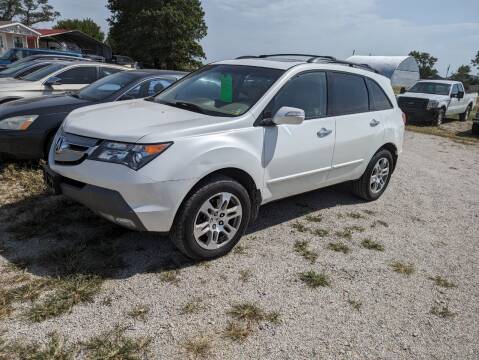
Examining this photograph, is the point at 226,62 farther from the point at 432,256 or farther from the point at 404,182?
the point at 404,182

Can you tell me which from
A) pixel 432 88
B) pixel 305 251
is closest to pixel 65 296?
pixel 305 251

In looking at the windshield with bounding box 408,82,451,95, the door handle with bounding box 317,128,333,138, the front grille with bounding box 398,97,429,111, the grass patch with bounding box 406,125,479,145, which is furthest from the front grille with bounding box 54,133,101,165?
the windshield with bounding box 408,82,451,95

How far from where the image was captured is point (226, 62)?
184 inches

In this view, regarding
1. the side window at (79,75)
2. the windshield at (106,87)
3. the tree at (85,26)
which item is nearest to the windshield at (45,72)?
the side window at (79,75)

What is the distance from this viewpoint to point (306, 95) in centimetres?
423

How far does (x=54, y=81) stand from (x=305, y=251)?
19.4ft

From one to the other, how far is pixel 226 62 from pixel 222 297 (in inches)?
107

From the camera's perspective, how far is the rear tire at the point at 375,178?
529 cm

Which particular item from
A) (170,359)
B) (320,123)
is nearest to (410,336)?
(170,359)

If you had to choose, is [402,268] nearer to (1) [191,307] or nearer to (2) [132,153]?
(1) [191,307]

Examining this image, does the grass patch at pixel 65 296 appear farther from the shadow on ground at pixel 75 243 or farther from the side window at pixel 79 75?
the side window at pixel 79 75

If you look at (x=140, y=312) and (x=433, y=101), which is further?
(x=433, y=101)

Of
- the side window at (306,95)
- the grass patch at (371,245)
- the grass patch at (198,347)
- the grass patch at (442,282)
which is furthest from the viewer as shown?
the grass patch at (371,245)

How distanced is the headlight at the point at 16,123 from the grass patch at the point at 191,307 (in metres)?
3.62
